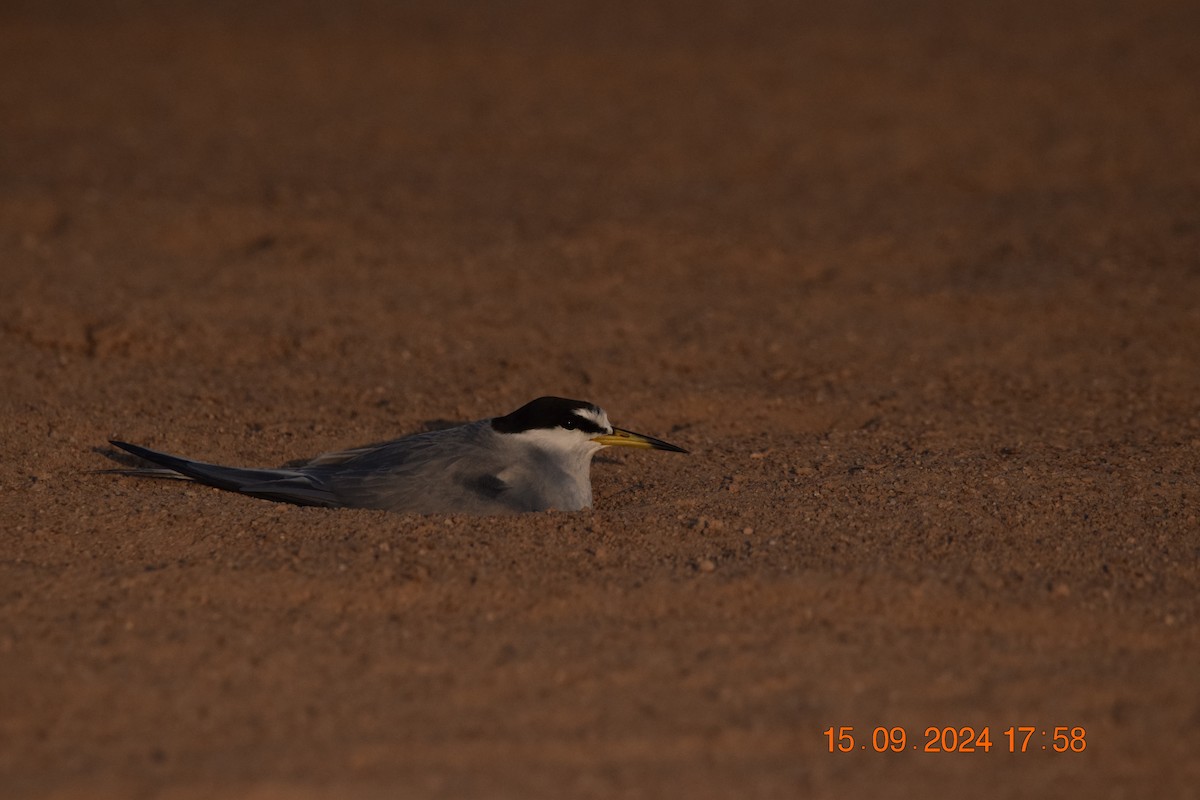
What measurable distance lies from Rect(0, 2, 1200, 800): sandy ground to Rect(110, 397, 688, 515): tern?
0.60ft

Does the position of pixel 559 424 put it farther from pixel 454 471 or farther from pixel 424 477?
pixel 424 477

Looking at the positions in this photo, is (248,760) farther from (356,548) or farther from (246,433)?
(246,433)

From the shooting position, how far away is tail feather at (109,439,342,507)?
5.27 m

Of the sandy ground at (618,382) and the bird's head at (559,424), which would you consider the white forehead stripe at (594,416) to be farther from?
the sandy ground at (618,382)

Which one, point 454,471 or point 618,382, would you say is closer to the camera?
point 454,471

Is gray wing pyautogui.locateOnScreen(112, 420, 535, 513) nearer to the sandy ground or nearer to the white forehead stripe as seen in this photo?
the sandy ground

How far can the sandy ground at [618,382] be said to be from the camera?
3.75 metres
